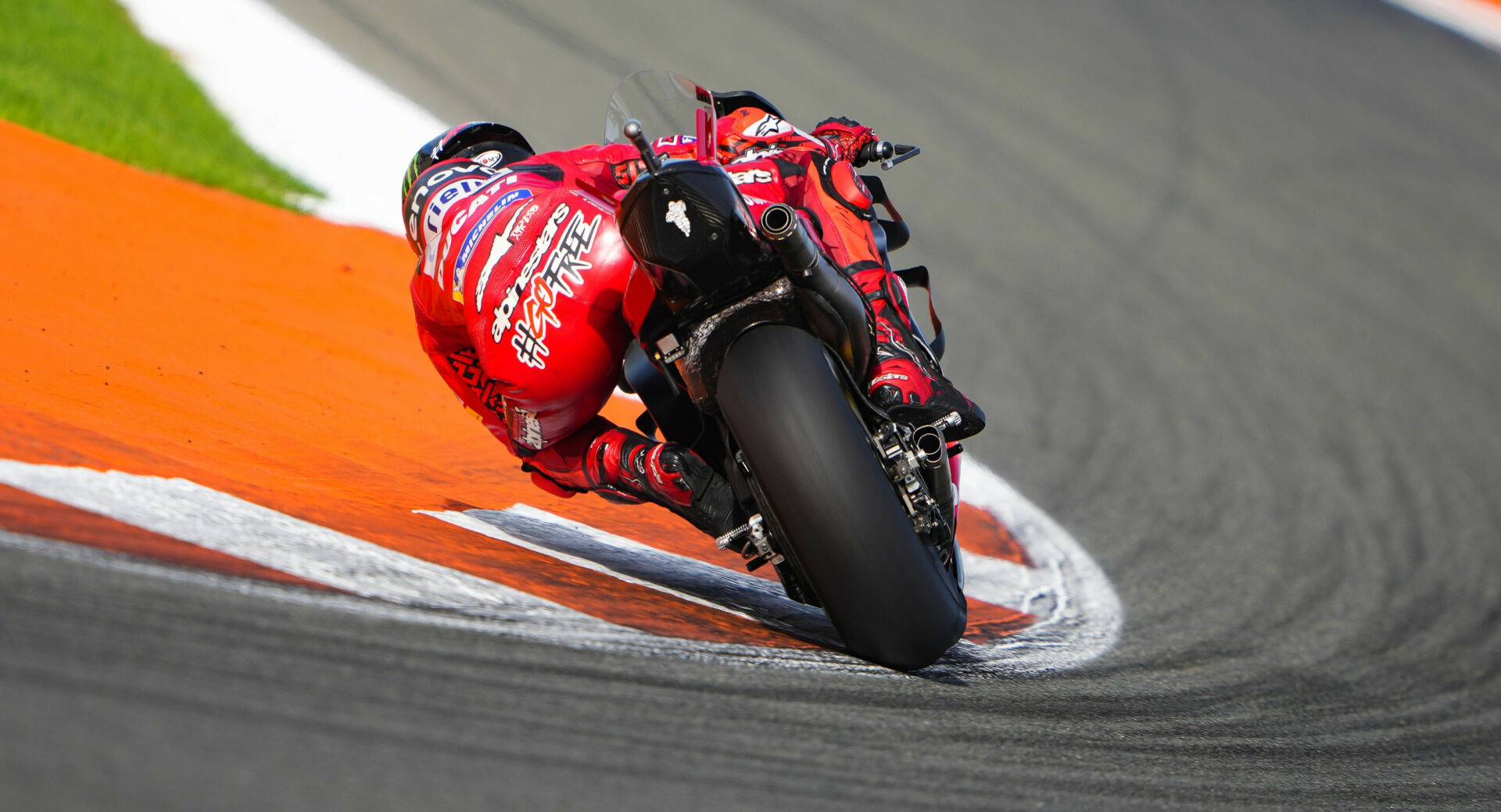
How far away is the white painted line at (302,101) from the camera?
756cm

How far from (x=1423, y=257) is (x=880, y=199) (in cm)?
693

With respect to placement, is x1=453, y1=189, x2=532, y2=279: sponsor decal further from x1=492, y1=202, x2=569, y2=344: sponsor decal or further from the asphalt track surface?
the asphalt track surface

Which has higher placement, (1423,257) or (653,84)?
(1423,257)

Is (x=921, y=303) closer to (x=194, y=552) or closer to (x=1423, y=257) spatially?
(x=1423, y=257)

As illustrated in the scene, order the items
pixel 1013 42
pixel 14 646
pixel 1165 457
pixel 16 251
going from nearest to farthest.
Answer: pixel 14 646
pixel 16 251
pixel 1165 457
pixel 1013 42

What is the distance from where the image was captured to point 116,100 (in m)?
7.13

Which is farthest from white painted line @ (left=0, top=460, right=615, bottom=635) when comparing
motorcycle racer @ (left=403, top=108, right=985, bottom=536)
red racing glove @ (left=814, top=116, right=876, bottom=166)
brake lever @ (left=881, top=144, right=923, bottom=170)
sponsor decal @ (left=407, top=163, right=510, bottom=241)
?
brake lever @ (left=881, top=144, right=923, bottom=170)

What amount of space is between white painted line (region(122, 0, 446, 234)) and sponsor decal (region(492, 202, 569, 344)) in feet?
15.3

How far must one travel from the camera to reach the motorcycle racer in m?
2.50

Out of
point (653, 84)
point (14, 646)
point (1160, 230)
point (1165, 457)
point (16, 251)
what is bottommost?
point (14, 646)

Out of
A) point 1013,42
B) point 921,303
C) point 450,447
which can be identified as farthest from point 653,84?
point 1013,42

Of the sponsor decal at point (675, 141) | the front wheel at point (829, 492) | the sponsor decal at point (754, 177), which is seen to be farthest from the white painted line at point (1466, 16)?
the front wheel at point (829, 492)

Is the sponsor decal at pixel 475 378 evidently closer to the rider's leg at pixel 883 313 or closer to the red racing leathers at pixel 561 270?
the red racing leathers at pixel 561 270

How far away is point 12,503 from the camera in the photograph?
6.38 feet
